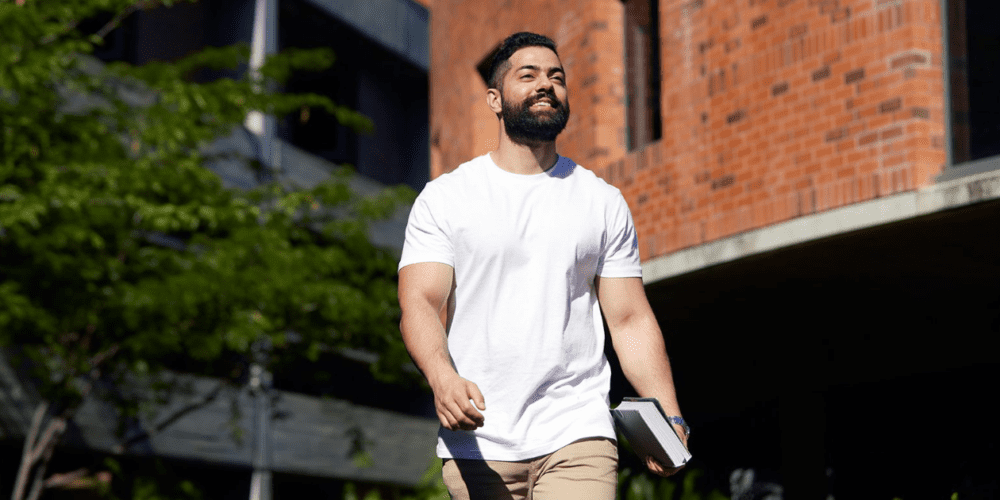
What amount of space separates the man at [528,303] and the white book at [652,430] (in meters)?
0.09

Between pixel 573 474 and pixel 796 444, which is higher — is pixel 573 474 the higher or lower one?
the lower one

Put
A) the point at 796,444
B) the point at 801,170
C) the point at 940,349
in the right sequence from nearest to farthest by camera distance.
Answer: the point at 801,170
the point at 940,349
the point at 796,444

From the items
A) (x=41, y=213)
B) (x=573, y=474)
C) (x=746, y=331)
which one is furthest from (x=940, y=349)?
(x=573, y=474)

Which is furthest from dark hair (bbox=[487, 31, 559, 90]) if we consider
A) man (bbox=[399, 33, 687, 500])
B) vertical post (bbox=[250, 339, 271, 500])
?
vertical post (bbox=[250, 339, 271, 500])

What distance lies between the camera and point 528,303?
11.4ft

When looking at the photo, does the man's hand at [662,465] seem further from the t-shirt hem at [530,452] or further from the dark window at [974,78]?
the dark window at [974,78]

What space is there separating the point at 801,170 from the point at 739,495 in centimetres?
448

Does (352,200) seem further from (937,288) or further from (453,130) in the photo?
(937,288)

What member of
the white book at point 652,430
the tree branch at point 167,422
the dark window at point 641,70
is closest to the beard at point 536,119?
the white book at point 652,430

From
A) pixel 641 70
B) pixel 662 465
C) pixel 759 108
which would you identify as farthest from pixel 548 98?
pixel 641 70

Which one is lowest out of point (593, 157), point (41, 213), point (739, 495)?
point (739, 495)

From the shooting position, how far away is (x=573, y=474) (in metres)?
3.39

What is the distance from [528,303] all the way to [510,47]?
73cm

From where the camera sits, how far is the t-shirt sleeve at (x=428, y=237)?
351 cm
